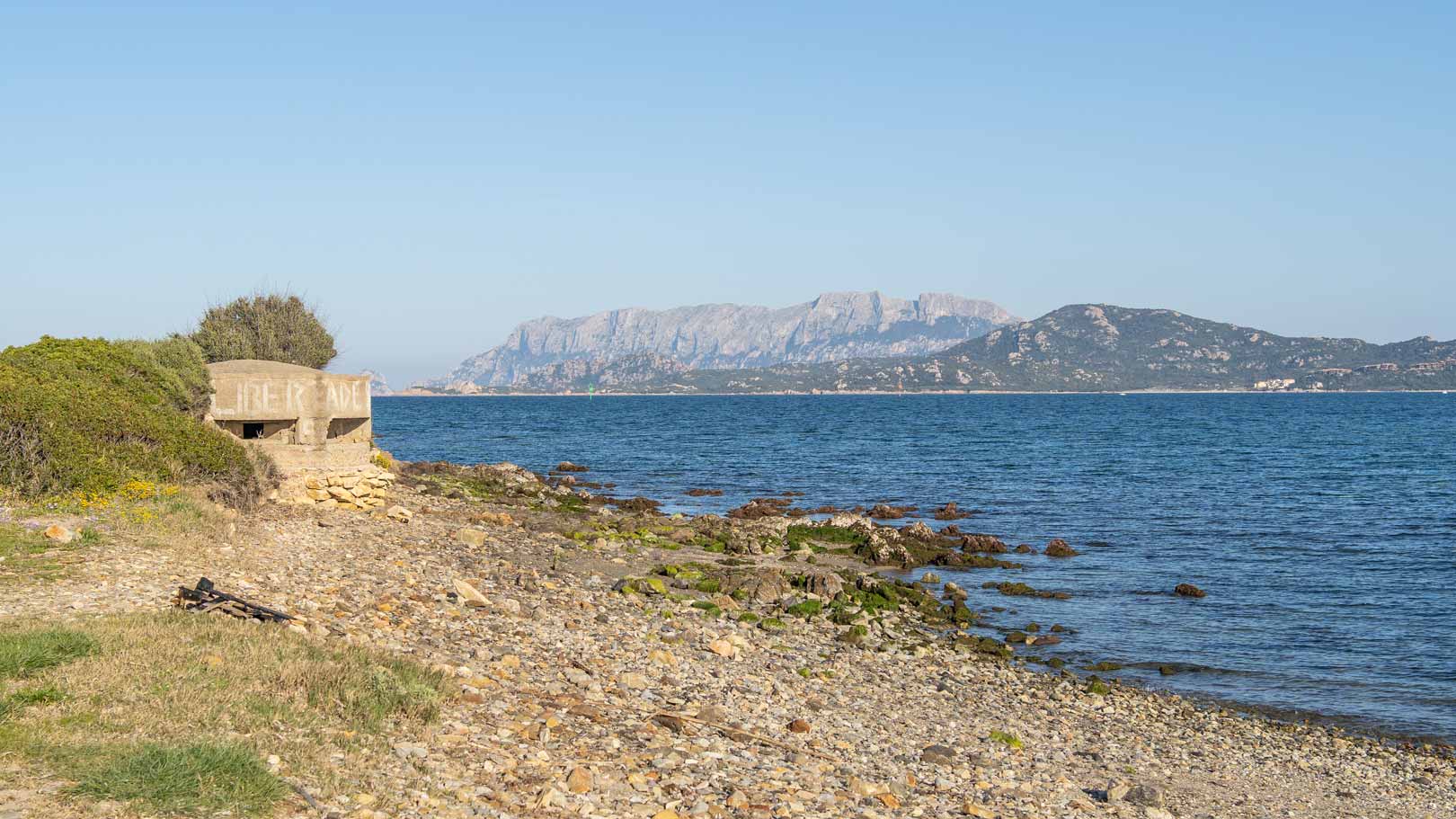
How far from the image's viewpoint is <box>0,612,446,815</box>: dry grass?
368 inches

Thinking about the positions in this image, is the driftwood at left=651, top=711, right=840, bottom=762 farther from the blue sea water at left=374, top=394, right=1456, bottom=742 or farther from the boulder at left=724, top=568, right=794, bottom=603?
the boulder at left=724, top=568, right=794, bottom=603

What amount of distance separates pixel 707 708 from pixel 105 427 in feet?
57.6

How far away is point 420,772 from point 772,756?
4.70 metres

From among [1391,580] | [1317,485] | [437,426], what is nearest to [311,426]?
[1391,580]

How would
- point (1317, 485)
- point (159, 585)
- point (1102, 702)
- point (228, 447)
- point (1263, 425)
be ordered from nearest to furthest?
1. point (159, 585)
2. point (1102, 702)
3. point (228, 447)
4. point (1317, 485)
5. point (1263, 425)

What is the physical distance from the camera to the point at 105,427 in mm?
24953

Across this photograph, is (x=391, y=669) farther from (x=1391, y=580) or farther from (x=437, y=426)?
(x=437, y=426)

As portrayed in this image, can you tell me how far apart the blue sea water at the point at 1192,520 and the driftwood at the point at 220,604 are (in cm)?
1651

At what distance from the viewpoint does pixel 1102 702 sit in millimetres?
19891

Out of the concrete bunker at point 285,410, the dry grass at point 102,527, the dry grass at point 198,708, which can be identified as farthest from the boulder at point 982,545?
the dry grass at point 198,708

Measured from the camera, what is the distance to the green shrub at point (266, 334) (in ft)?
142

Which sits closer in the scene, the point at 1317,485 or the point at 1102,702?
the point at 1102,702

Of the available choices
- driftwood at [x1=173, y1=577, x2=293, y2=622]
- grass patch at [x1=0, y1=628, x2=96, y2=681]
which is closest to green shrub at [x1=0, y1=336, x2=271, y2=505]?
driftwood at [x1=173, y1=577, x2=293, y2=622]

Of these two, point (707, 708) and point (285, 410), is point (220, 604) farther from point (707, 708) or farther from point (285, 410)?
point (285, 410)
